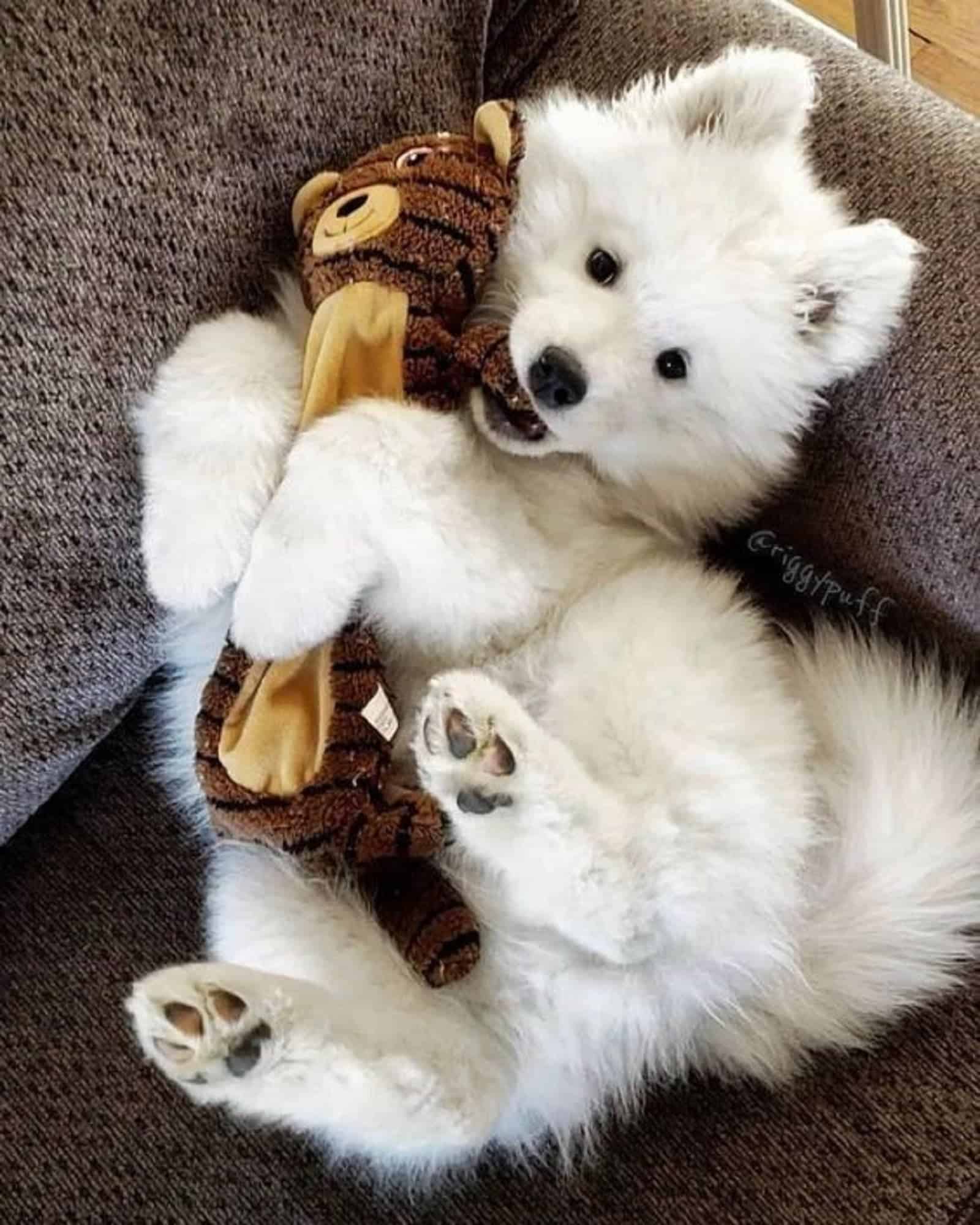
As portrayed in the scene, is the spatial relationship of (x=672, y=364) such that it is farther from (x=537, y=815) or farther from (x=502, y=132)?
(x=537, y=815)

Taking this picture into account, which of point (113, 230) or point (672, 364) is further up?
point (113, 230)

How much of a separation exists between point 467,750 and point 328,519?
0.86ft

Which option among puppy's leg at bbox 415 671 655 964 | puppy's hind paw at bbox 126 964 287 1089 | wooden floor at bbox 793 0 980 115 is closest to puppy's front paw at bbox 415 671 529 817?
puppy's leg at bbox 415 671 655 964

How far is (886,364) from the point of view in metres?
1.53

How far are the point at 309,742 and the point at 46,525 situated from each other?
1.15ft

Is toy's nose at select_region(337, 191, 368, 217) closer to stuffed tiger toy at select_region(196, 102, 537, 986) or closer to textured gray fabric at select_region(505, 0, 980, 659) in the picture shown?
stuffed tiger toy at select_region(196, 102, 537, 986)

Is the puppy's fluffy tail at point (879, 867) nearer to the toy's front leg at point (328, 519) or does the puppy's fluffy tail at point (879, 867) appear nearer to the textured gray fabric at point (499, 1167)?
the textured gray fabric at point (499, 1167)

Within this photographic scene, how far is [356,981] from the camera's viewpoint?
138 cm

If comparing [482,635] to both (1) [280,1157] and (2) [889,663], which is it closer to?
(2) [889,663]

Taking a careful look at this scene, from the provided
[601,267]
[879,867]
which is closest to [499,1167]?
[879,867]

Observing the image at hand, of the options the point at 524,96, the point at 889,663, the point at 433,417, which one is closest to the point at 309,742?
the point at 433,417

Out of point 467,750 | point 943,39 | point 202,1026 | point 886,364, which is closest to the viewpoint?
point 202,1026

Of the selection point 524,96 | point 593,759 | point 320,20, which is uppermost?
point 320,20

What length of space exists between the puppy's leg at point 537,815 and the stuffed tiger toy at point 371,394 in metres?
0.09
